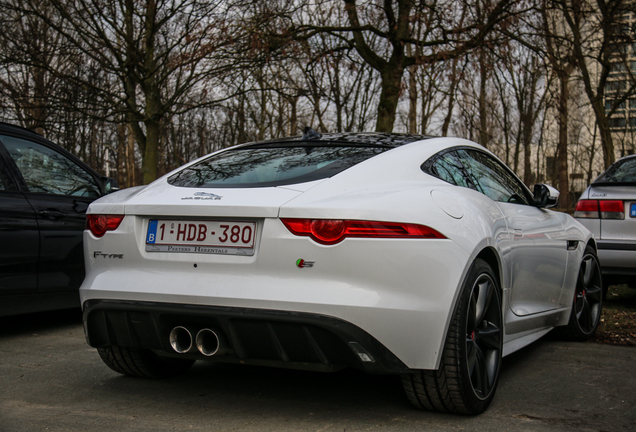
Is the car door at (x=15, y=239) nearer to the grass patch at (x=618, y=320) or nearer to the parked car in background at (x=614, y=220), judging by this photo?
the grass patch at (x=618, y=320)

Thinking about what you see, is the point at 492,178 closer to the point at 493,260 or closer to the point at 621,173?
the point at 493,260

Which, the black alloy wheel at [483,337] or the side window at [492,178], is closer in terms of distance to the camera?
the black alloy wheel at [483,337]

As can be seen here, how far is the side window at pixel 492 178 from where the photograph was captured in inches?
155

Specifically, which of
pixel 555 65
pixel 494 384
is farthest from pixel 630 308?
pixel 555 65

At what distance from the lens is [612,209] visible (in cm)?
627

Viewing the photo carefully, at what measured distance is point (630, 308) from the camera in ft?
22.2

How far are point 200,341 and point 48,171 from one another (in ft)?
10.6

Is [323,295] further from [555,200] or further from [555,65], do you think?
[555,65]

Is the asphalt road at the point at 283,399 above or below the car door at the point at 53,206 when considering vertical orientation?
below

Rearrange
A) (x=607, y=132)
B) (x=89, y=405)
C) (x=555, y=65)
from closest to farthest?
(x=89, y=405), (x=555, y=65), (x=607, y=132)

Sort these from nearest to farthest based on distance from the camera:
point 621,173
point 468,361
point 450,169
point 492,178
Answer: point 468,361, point 450,169, point 492,178, point 621,173

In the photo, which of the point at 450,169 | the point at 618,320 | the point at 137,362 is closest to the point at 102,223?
the point at 137,362

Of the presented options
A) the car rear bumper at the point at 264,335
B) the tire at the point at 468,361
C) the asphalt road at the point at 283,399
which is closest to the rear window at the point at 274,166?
the car rear bumper at the point at 264,335

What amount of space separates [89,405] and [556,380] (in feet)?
8.44
